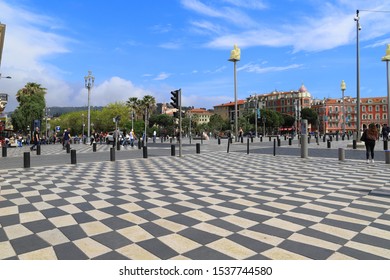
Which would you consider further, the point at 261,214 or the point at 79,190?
the point at 79,190

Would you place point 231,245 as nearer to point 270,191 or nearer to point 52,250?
point 52,250

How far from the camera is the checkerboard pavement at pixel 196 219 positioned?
3402mm

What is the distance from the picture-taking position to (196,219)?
4.64m

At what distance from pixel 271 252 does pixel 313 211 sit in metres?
2.08

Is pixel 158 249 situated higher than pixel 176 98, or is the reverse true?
pixel 176 98

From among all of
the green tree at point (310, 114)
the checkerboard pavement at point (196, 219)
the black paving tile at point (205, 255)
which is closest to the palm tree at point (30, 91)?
the checkerboard pavement at point (196, 219)

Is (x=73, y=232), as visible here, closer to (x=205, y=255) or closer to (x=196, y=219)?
(x=196, y=219)

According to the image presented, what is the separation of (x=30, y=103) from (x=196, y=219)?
54.2m

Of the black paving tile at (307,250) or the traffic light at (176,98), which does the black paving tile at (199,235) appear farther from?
the traffic light at (176,98)

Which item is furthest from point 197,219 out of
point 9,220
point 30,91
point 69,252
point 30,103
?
point 30,91

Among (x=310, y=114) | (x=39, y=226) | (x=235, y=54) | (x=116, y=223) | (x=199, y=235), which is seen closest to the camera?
(x=199, y=235)

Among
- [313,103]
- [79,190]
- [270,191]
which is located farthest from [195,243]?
[313,103]

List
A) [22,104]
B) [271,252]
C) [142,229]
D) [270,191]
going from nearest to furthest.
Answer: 1. [271,252]
2. [142,229]
3. [270,191]
4. [22,104]
